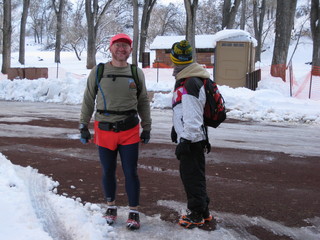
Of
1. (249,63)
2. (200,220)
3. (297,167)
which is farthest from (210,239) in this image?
(249,63)

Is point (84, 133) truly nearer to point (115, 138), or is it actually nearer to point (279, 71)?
point (115, 138)

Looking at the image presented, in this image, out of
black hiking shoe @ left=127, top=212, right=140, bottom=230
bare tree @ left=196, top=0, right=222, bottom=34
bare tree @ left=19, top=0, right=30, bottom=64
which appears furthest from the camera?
bare tree @ left=196, top=0, right=222, bottom=34

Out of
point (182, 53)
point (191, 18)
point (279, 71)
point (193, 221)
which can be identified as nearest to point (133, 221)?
point (193, 221)

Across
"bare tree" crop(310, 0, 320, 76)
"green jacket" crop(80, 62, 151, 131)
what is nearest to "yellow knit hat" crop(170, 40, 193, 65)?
"green jacket" crop(80, 62, 151, 131)

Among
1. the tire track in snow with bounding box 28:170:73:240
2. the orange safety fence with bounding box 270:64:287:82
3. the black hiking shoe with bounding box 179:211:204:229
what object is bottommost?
the tire track in snow with bounding box 28:170:73:240

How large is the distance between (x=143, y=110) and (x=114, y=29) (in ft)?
189

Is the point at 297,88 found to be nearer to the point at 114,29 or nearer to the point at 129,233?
the point at 129,233

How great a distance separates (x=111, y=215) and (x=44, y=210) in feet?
2.63

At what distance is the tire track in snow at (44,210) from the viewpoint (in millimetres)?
3801

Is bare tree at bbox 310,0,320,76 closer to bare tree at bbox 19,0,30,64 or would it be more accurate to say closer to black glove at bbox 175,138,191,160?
bare tree at bbox 19,0,30,64

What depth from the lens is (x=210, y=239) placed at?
12.4ft

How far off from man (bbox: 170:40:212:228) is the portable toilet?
13372 millimetres

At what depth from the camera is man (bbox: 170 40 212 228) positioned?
145 inches

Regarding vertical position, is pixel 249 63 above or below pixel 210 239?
above
